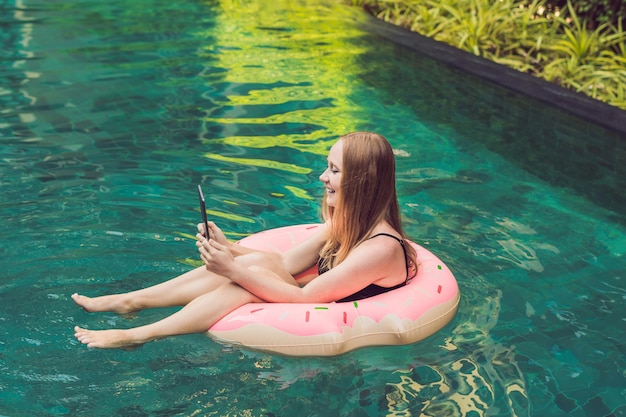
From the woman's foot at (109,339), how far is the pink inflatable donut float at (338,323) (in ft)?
1.05

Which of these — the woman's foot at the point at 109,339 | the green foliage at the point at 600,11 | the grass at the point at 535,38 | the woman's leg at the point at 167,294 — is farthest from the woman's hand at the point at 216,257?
the green foliage at the point at 600,11

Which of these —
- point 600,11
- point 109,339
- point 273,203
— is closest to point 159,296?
point 109,339

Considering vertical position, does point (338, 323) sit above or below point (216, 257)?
below

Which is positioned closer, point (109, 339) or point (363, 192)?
Answer: point (109, 339)

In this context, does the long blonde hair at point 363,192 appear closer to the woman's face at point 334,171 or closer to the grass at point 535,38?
the woman's face at point 334,171

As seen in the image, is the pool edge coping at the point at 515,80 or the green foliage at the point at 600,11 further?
the green foliage at the point at 600,11

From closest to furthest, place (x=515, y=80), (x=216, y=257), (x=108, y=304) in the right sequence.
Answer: (x=216, y=257) → (x=108, y=304) → (x=515, y=80)

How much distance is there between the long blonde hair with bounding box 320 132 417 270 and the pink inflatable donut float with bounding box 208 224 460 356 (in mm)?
243

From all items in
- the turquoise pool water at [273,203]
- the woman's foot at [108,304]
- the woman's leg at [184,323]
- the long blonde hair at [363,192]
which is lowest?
the turquoise pool water at [273,203]

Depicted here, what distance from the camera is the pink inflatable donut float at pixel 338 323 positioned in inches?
139

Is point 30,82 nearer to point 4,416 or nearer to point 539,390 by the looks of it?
point 4,416

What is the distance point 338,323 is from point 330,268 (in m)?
0.37

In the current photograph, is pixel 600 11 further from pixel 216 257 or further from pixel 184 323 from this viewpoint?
pixel 184 323

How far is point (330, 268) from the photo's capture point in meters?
3.88
